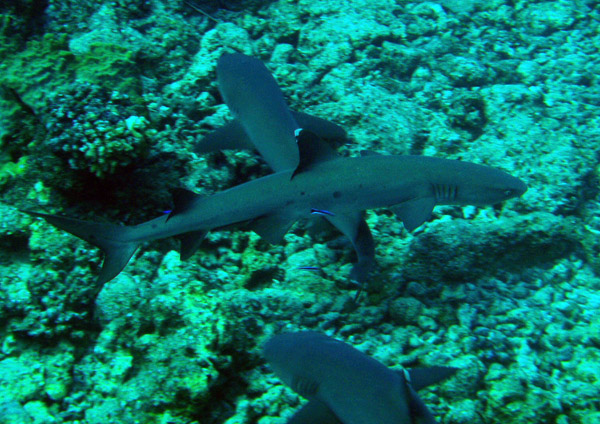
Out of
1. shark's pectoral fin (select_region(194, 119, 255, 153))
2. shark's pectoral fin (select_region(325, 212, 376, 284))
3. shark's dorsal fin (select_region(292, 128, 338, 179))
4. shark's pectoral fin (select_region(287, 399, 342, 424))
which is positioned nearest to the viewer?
shark's pectoral fin (select_region(287, 399, 342, 424))

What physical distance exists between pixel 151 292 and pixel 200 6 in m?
4.45

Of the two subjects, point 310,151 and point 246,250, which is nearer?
point 310,151

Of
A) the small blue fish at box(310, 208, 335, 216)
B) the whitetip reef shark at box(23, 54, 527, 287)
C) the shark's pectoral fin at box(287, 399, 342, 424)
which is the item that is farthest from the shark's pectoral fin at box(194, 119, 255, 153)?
the shark's pectoral fin at box(287, 399, 342, 424)

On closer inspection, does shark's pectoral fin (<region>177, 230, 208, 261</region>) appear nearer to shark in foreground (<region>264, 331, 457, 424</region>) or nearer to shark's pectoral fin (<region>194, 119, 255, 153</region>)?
shark in foreground (<region>264, 331, 457, 424</region>)

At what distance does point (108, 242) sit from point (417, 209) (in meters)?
2.00

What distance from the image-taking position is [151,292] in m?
2.65

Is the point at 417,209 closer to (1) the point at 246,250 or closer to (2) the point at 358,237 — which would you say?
(2) the point at 358,237

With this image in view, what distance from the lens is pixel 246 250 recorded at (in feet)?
10.4

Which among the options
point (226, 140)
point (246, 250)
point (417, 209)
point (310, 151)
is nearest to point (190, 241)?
point (246, 250)

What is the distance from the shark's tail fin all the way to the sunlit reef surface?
298 mm

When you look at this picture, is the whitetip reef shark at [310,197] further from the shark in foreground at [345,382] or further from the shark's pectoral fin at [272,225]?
the shark in foreground at [345,382]

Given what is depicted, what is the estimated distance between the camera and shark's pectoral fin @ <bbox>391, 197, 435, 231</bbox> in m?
2.74

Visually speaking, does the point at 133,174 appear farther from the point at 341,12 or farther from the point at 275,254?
the point at 341,12

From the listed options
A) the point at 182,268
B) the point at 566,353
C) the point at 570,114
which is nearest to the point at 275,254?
the point at 182,268
